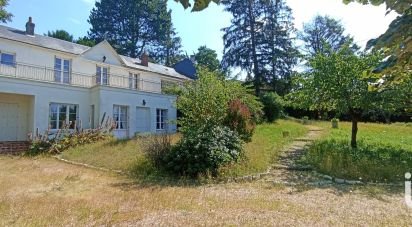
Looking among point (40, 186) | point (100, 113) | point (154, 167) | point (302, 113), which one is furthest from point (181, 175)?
point (302, 113)

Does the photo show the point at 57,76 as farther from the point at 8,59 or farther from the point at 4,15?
the point at 4,15

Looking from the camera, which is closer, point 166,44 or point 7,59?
point 7,59

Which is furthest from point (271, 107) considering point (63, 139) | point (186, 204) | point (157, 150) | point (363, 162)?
point (186, 204)

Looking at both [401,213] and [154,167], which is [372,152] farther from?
[154,167]

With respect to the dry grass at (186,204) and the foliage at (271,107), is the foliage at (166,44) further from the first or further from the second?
the dry grass at (186,204)

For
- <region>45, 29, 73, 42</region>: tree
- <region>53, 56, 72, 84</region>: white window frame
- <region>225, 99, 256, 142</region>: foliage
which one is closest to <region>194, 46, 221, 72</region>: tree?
<region>45, 29, 73, 42</region>: tree

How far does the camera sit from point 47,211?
5910 millimetres

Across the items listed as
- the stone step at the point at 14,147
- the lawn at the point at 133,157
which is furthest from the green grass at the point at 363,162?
the stone step at the point at 14,147

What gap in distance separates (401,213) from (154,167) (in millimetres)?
7251

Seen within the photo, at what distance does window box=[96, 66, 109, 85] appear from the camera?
74.1ft

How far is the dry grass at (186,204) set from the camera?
536 centimetres

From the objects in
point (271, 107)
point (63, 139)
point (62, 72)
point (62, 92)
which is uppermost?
point (62, 72)

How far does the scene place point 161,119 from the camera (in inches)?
954

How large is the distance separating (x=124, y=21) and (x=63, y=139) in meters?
39.1
